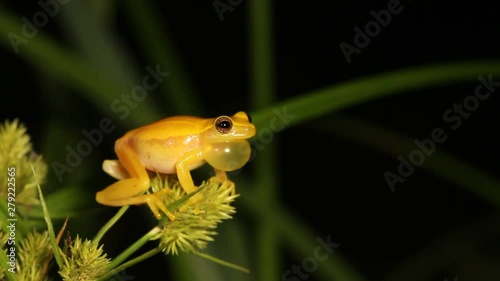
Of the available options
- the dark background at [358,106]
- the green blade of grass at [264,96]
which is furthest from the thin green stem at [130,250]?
the dark background at [358,106]

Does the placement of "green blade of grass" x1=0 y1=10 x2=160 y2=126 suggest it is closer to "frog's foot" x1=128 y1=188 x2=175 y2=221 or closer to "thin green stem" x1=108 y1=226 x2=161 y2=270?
"frog's foot" x1=128 y1=188 x2=175 y2=221

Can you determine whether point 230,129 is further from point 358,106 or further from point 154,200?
point 358,106

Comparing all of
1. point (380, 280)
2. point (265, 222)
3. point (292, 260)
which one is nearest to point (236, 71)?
point (292, 260)

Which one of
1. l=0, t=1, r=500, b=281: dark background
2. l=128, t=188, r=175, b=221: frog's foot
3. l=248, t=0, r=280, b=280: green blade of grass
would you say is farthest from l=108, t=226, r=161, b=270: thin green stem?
l=0, t=1, r=500, b=281: dark background

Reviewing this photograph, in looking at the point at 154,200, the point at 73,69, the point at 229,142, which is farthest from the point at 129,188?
the point at 73,69

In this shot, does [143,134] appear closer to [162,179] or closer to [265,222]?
[162,179]
